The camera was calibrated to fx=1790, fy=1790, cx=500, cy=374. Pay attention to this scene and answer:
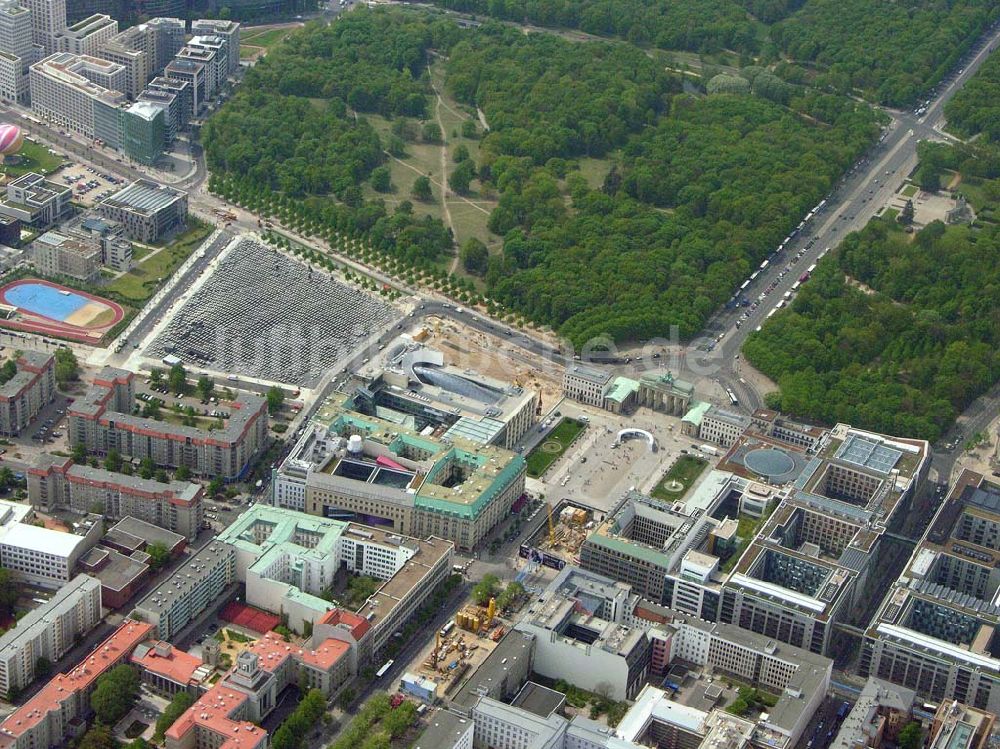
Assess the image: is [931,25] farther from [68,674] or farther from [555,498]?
[68,674]

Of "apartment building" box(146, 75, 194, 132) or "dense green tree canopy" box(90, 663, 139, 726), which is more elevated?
"apartment building" box(146, 75, 194, 132)

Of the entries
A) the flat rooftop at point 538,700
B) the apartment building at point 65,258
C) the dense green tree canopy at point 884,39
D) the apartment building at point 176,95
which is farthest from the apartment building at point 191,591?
the dense green tree canopy at point 884,39

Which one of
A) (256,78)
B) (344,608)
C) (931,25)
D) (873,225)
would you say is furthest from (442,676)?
(931,25)

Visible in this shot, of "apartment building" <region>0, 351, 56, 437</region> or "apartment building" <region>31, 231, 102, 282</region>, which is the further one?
"apartment building" <region>31, 231, 102, 282</region>

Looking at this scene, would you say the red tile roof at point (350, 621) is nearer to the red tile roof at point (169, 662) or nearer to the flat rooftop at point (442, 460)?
the red tile roof at point (169, 662)

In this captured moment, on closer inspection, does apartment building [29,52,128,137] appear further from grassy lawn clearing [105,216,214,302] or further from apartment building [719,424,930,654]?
apartment building [719,424,930,654]

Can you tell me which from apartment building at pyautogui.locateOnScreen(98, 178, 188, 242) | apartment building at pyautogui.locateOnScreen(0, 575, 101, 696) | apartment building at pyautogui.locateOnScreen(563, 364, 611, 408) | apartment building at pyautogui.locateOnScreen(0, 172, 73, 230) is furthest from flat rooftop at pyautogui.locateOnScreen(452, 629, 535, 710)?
apartment building at pyautogui.locateOnScreen(0, 172, 73, 230)

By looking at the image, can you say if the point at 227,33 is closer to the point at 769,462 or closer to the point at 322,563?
the point at 769,462

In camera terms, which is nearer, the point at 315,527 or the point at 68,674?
the point at 68,674
